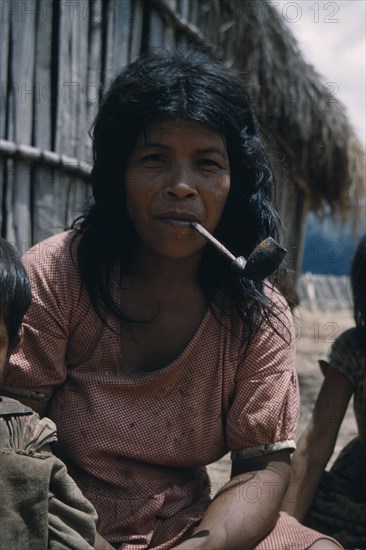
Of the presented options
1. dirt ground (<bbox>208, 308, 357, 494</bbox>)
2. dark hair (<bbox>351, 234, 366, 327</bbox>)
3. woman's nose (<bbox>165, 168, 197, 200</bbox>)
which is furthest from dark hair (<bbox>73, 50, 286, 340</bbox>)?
dark hair (<bbox>351, 234, 366, 327</bbox>)

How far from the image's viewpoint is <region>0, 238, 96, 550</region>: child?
171cm

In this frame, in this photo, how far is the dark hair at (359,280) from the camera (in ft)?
9.07

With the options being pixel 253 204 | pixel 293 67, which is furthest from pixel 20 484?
pixel 293 67

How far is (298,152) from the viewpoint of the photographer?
755 centimetres

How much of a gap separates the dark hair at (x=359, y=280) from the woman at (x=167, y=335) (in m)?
0.50

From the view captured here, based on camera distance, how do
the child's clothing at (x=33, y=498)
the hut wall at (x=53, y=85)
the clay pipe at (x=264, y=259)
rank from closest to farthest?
1. the child's clothing at (x=33, y=498)
2. the clay pipe at (x=264, y=259)
3. the hut wall at (x=53, y=85)

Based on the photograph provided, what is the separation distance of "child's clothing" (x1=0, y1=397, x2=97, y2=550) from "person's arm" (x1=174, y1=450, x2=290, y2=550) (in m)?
0.33

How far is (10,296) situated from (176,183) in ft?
1.71

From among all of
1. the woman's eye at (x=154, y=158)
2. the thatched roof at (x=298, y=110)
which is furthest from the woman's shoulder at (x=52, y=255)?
the thatched roof at (x=298, y=110)

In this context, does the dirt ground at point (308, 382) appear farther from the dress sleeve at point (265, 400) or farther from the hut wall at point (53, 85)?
the hut wall at point (53, 85)

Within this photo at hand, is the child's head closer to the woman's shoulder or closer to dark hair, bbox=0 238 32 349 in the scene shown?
dark hair, bbox=0 238 32 349

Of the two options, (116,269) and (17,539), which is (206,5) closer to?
(116,269)

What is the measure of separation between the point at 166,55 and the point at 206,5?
3.27m

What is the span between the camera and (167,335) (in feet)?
7.56
